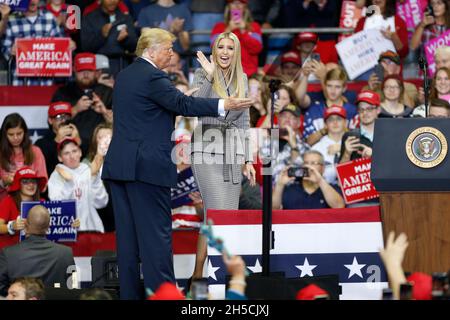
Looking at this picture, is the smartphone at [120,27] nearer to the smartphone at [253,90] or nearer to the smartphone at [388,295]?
the smartphone at [253,90]

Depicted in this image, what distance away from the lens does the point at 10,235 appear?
1195 centimetres

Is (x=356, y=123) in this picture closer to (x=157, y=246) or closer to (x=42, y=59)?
(x=42, y=59)

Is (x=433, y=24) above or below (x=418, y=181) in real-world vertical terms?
above

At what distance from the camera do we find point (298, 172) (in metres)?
12.0

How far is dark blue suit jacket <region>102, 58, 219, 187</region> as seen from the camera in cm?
931

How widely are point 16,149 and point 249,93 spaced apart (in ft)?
7.80

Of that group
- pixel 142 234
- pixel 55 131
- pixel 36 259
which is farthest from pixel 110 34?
pixel 142 234

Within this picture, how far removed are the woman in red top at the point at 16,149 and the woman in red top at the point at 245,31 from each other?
2542 mm

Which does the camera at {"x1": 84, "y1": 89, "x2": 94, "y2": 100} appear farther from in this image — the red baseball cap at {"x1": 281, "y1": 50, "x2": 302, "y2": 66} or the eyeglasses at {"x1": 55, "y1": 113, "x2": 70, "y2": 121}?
the red baseball cap at {"x1": 281, "y1": 50, "x2": 302, "y2": 66}

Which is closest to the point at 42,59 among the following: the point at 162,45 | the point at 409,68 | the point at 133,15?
the point at 133,15

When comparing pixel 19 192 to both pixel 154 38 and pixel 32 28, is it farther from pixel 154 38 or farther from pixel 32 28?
pixel 154 38

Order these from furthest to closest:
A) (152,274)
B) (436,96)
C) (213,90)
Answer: (436,96)
(213,90)
(152,274)

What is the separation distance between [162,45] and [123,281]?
165 cm

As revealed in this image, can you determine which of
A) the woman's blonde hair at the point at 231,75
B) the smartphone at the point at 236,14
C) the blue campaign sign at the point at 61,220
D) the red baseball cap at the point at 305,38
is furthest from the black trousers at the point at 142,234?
the red baseball cap at the point at 305,38
